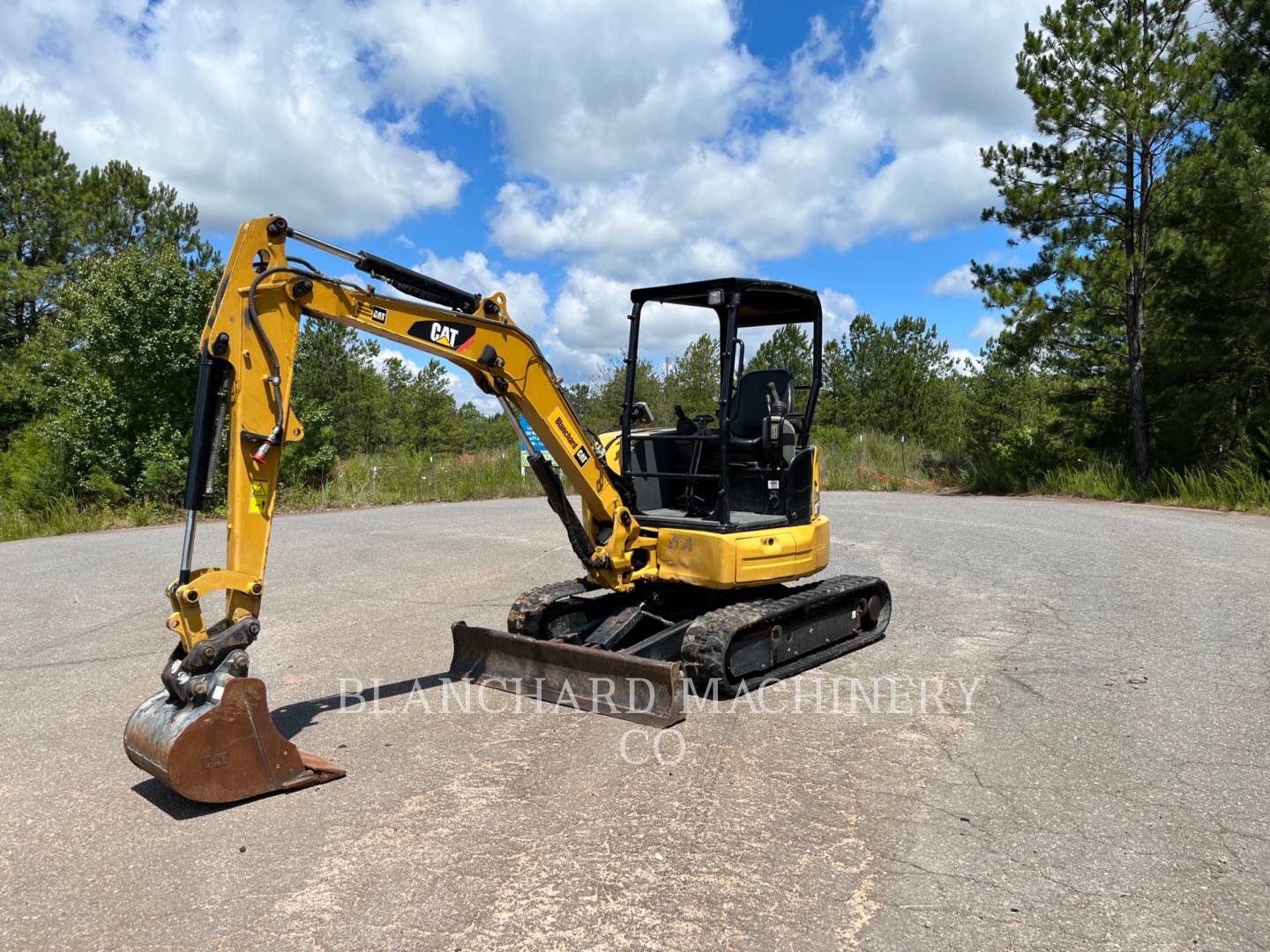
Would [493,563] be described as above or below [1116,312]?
below

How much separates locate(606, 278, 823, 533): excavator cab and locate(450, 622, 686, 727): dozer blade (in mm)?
1346

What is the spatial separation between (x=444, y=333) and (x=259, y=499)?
145 cm

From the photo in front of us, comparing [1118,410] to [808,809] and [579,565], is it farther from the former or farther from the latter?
[808,809]

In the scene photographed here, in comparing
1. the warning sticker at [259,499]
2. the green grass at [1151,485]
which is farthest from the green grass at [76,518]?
the green grass at [1151,485]

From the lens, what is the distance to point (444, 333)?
5.34 m

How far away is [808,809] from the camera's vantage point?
4168 mm

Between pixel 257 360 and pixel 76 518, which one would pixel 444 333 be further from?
pixel 76 518

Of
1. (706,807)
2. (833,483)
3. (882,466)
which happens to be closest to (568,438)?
(706,807)

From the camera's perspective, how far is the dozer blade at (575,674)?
17.5ft

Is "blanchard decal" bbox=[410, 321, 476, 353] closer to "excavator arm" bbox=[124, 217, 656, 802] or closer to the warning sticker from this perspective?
"excavator arm" bbox=[124, 217, 656, 802]

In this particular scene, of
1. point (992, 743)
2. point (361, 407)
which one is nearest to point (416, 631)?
point (992, 743)

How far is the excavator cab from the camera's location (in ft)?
21.4

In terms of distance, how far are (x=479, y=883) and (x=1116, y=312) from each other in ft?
67.9

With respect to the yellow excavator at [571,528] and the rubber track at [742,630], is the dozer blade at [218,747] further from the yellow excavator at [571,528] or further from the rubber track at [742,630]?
the rubber track at [742,630]
